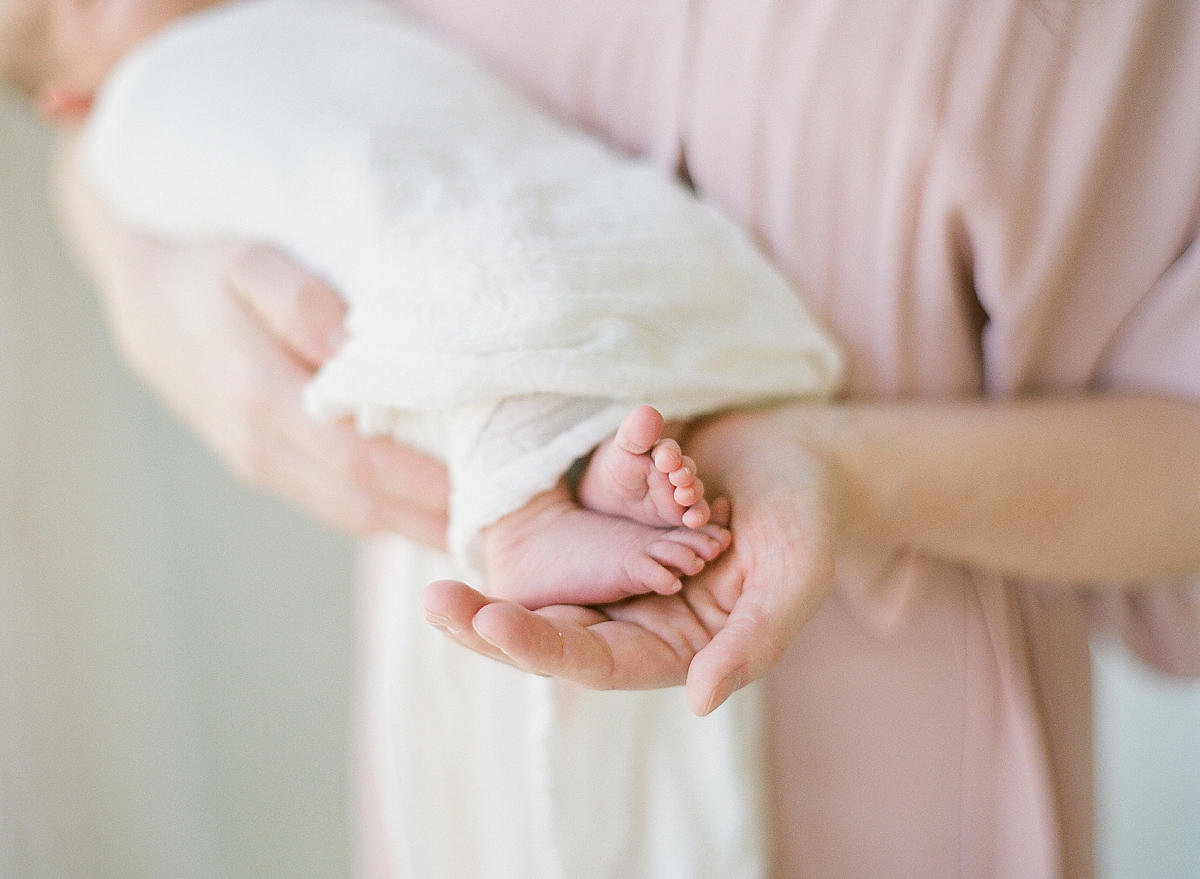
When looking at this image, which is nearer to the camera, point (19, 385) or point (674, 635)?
point (674, 635)

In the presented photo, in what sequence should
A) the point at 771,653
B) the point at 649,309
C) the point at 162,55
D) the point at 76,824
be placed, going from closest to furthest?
the point at 771,653
the point at 649,309
the point at 162,55
the point at 76,824

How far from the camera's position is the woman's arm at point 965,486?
14.4 inches

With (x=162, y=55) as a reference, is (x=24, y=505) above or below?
below

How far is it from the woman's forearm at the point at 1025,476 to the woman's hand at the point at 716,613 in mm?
38

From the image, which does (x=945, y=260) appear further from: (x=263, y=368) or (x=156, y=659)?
(x=156, y=659)

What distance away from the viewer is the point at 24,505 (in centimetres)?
87

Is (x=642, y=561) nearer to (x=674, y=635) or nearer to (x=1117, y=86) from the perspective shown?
(x=674, y=635)

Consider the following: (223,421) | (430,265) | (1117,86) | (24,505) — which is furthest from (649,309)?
(24,505)

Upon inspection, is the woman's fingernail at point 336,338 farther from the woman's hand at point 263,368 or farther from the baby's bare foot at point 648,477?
the baby's bare foot at point 648,477

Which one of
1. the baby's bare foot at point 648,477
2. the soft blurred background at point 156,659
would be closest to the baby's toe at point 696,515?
the baby's bare foot at point 648,477

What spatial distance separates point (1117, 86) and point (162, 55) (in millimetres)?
600

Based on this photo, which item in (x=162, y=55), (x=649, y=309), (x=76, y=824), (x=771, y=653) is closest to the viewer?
(x=771, y=653)

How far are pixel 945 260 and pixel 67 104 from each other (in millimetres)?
766

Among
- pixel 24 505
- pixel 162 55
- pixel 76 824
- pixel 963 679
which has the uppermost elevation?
pixel 162 55
